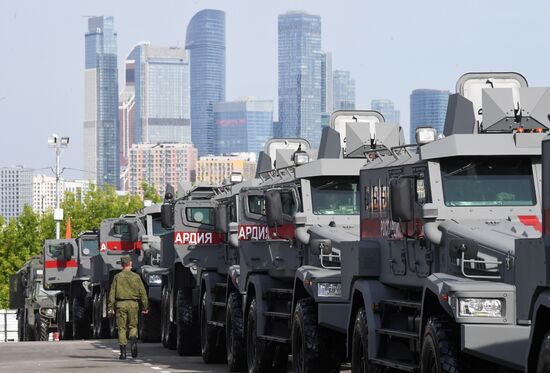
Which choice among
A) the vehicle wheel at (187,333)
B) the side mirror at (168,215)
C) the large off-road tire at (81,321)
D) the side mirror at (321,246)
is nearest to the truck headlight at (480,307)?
the side mirror at (321,246)

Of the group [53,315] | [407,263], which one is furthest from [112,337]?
[407,263]

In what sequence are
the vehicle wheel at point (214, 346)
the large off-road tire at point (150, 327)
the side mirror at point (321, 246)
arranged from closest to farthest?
1. the side mirror at point (321, 246)
2. the vehicle wheel at point (214, 346)
3. the large off-road tire at point (150, 327)

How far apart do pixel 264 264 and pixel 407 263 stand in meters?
5.77

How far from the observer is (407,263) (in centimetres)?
1530

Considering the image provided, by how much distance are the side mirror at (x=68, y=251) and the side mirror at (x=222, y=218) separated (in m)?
18.4

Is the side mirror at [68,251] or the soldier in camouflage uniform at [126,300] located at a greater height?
the side mirror at [68,251]

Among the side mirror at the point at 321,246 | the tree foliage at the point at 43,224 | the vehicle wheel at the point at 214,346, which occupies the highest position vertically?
the tree foliage at the point at 43,224

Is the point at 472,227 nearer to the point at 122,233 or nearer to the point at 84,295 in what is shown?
the point at 122,233

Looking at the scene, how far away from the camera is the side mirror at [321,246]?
1819 cm

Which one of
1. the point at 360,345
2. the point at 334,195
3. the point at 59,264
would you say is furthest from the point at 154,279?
the point at 360,345

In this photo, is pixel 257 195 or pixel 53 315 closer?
pixel 257 195

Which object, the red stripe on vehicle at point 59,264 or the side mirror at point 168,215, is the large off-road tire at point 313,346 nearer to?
the side mirror at point 168,215

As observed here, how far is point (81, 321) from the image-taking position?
4025cm

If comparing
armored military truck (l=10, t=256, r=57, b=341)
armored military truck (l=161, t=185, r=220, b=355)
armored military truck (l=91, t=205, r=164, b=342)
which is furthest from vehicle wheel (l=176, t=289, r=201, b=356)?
armored military truck (l=10, t=256, r=57, b=341)
